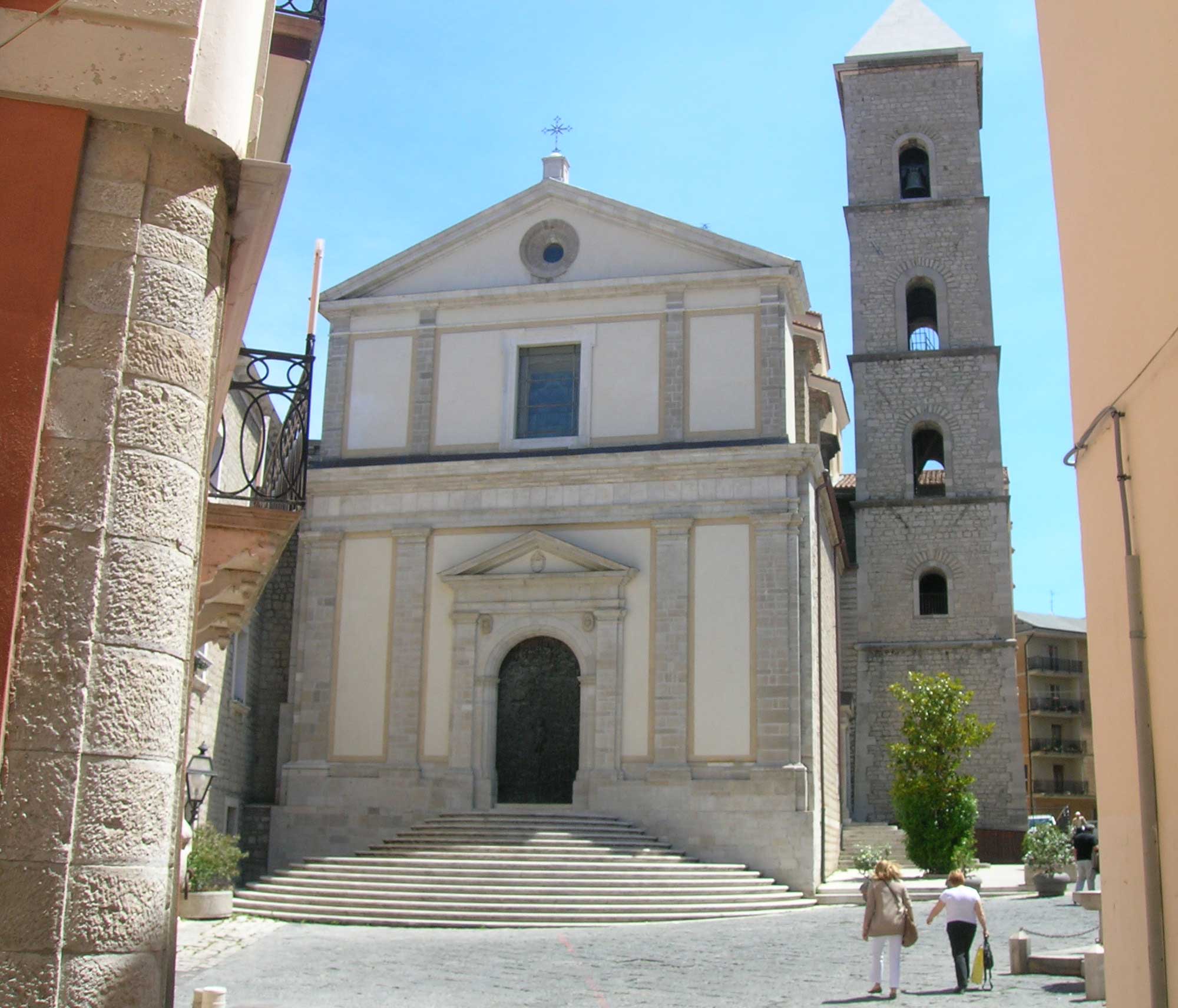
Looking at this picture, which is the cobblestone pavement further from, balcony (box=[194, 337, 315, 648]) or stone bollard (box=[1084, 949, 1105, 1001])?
balcony (box=[194, 337, 315, 648])

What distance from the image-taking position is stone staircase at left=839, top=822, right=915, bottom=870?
26.8 meters

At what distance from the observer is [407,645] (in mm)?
24891

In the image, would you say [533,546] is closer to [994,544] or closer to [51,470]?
[994,544]

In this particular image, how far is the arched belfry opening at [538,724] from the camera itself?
79.0 feet

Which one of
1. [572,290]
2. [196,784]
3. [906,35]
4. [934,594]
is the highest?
[906,35]

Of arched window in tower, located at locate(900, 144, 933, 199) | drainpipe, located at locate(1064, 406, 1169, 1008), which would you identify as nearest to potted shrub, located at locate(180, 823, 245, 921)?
drainpipe, located at locate(1064, 406, 1169, 1008)

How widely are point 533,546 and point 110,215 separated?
772 inches

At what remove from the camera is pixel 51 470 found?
484 centimetres

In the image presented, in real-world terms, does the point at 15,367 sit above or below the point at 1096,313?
below

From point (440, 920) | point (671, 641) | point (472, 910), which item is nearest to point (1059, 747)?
point (671, 641)

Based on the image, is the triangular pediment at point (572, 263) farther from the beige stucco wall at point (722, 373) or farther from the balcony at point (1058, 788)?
the balcony at point (1058, 788)

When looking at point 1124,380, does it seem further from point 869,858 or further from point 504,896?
point 869,858

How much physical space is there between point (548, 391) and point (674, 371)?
97.8 inches

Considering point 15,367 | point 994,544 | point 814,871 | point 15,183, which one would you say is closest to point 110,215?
point 15,183
